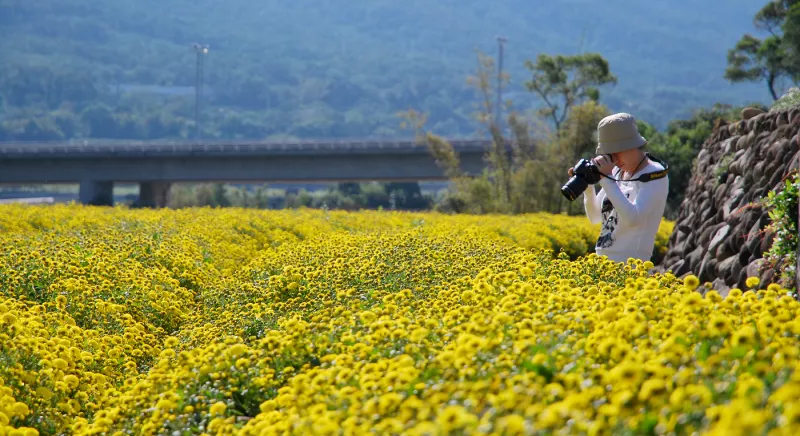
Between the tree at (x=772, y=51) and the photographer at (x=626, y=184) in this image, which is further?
the tree at (x=772, y=51)

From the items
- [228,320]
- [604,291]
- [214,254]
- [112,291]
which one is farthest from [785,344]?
[214,254]

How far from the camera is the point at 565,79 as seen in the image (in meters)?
45.2

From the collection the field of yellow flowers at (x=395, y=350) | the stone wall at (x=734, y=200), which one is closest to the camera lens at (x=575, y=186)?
the field of yellow flowers at (x=395, y=350)

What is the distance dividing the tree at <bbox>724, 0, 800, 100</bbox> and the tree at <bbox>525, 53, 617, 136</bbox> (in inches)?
208

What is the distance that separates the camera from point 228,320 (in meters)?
6.45

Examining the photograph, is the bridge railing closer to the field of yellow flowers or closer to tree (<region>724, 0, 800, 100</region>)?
tree (<region>724, 0, 800, 100</region>)

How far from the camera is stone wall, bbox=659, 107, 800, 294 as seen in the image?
9922 millimetres

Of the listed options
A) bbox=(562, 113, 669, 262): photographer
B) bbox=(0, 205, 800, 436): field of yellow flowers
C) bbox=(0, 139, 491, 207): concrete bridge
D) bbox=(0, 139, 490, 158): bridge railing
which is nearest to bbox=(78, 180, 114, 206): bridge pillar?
bbox=(0, 139, 491, 207): concrete bridge

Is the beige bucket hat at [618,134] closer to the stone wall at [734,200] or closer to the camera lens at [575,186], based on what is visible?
the camera lens at [575,186]

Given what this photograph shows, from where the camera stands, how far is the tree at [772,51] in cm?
3559

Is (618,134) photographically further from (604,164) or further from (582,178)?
(582,178)

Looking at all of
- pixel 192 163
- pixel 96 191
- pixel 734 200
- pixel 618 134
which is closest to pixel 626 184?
pixel 618 134

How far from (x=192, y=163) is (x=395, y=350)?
50071 mm

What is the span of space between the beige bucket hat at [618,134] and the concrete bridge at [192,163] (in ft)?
147
